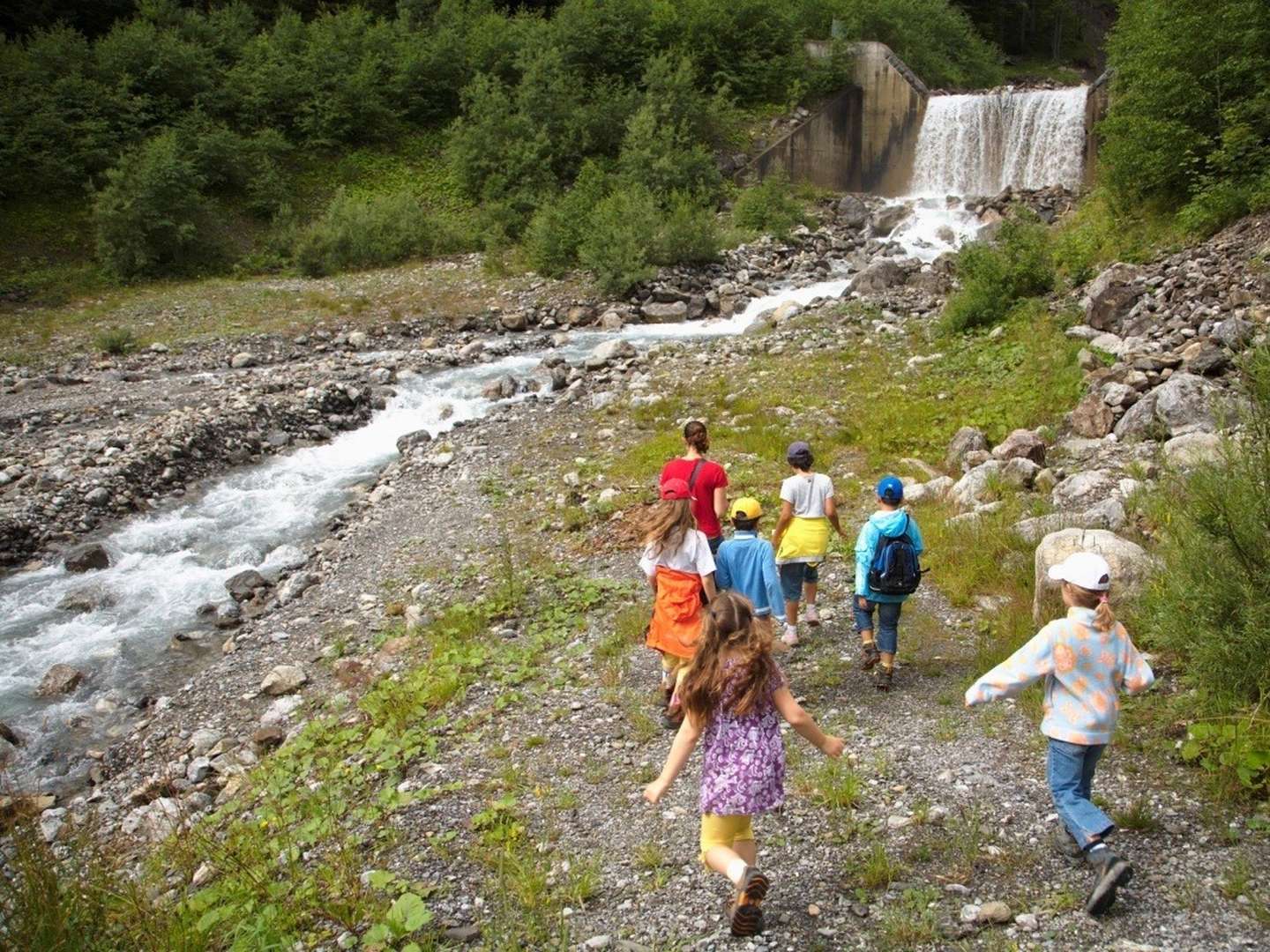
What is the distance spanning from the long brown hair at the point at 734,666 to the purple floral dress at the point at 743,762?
0.12 feet

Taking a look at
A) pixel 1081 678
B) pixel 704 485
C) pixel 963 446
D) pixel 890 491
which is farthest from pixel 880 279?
pixel 1081 678

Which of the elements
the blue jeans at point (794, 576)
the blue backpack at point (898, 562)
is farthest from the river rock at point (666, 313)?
the blue backpack at point (898, 562)

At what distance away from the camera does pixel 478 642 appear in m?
7.64

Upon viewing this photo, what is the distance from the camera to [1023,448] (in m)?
9.71

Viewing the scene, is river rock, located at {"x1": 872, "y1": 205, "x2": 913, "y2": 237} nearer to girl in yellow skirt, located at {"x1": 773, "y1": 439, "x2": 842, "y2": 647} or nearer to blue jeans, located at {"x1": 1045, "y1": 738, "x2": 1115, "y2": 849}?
girl in yellow skirt, located at {"x1": 773, "y1": 439, "x2": 842, "y2": 647}

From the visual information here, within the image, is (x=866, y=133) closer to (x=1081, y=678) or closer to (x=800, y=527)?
(x=800, y=527)

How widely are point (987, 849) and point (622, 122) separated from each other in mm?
30833

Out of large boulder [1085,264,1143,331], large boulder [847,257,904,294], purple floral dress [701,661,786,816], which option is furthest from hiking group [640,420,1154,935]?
large boulder [847,257,904,294]

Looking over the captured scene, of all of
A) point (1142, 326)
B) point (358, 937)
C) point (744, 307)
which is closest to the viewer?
point (358, 937)

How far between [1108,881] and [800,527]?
328cm

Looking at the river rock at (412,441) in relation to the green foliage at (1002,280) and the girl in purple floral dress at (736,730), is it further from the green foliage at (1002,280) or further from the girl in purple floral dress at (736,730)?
the girl in purple floral dress at (736,730)

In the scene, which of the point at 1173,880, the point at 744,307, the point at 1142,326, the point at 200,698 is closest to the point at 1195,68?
the point at 1142,326

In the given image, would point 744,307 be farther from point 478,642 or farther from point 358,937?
point 358,937

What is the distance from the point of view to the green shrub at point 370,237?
2688 cm
